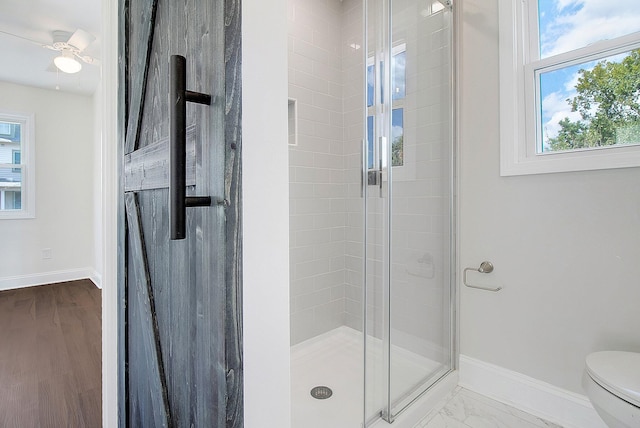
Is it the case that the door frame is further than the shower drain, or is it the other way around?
the shower drain

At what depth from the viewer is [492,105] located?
1.78 m

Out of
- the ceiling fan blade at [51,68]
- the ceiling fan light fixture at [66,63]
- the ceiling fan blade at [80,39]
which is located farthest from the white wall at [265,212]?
the ceiling fan blade at [51,68]

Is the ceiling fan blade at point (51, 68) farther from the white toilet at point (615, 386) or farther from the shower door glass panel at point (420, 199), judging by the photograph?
the white toilet at point (615, 386)

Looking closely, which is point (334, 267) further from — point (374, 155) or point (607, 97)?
point (607, 97)

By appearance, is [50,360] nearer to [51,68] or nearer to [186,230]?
[186,230]

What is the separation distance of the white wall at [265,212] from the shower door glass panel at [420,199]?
3.66 ft

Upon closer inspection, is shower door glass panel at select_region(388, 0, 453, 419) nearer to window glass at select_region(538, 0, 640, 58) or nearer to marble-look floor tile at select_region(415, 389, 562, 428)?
marble-look floor tile at select_region(415, 389, 562, 428)

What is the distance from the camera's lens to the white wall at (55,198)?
4176mm

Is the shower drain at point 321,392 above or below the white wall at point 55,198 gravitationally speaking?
below

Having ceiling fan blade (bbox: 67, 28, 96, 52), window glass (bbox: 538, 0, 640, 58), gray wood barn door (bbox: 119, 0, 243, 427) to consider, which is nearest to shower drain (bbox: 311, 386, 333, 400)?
gray wood barn door (bbox: 119, 0, 243, 427)

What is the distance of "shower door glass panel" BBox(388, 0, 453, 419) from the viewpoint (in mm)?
1687

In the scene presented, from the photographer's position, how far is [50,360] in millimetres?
2350

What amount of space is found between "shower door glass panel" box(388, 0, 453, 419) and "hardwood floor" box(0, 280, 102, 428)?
1.71 m

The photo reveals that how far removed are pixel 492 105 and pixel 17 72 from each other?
5039mm
